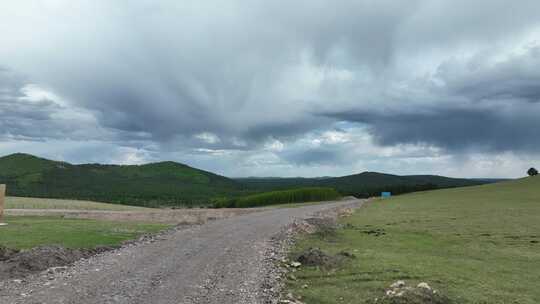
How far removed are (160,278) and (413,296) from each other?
7448mm

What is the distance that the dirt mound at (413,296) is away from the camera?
39.4 feet

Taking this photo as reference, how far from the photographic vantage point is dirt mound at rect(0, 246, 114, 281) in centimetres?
1499

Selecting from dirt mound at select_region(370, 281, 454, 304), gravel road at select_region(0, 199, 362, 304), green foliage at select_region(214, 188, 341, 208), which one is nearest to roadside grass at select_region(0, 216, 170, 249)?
gravel road at select_region(0, 199, 362, 304)

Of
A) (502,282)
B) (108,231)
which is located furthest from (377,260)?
(108,231)

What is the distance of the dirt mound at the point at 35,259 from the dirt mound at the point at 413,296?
11.0 metres

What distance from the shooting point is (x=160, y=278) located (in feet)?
46.8

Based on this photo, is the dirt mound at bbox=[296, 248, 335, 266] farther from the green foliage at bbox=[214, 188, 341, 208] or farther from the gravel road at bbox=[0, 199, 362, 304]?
the green foliage at bbox=[214, 188, 341, 208]

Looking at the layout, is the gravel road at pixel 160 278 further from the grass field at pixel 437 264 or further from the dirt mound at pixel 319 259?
the grass field at pixel 437 264

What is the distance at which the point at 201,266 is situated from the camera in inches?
647

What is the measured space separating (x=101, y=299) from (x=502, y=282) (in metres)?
12.3

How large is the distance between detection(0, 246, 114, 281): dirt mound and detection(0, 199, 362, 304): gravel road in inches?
28.8

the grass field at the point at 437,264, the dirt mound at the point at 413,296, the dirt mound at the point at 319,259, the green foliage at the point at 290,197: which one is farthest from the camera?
the green foliage at the point at 290,197

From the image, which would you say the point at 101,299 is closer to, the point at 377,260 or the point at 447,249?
the point at 377,260

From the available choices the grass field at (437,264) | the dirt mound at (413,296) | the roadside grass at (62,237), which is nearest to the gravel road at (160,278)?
the grass field at (437,264)
